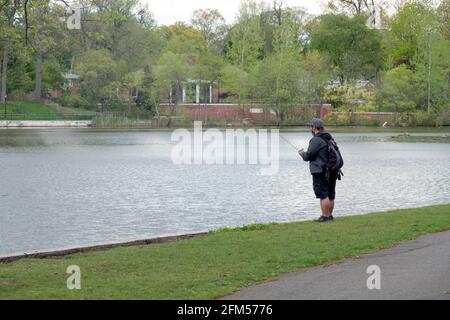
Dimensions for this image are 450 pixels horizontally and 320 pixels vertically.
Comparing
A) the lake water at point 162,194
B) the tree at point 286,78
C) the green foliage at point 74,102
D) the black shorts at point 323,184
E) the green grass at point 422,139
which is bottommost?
the green grass at point 422,139

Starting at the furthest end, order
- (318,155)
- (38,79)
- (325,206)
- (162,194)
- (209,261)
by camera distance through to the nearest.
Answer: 1. (38,79)
2. (162,194)
3. (325,206)
4. (318,155)
5. (209,261)

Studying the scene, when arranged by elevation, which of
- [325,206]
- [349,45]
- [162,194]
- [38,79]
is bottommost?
[162,194]

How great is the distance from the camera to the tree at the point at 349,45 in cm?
11462

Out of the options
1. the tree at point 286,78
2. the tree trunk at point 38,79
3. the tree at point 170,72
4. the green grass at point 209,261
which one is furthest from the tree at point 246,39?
the green grass at point 209,261

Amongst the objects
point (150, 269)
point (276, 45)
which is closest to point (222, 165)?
point (150, 269)

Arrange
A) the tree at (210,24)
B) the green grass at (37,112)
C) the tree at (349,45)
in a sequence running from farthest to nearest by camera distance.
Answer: the tree at (210,24) → the tree at (349,45) → the green grass at (37,112)

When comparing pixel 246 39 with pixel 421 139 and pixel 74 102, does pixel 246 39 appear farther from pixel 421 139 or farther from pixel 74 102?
pixel 421 139

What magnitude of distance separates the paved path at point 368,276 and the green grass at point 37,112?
94.0 metres

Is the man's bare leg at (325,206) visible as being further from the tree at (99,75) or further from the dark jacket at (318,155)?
the tree at (99,75)

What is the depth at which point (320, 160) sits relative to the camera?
16.3 meters

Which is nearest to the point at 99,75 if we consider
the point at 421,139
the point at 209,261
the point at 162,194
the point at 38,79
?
the point at 38,79

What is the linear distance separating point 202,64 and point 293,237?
100477 mm

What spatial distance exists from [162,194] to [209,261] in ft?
49.7
